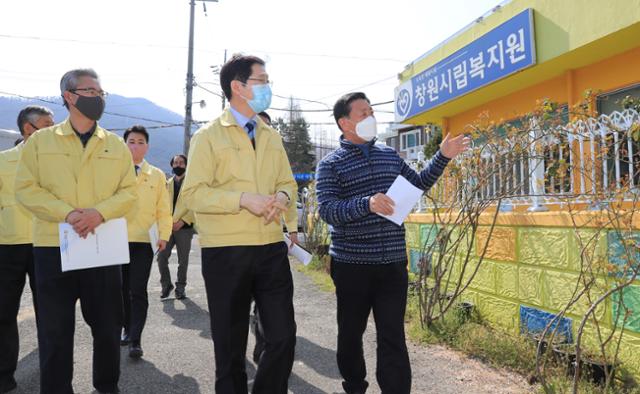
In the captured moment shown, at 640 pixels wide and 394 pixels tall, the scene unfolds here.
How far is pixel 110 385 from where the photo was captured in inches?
120

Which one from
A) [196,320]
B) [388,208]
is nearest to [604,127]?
[388,208]

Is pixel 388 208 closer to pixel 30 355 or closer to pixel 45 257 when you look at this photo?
pixel 45 257

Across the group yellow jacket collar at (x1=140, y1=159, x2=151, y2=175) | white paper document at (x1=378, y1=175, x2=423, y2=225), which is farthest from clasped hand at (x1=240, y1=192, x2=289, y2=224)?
yellow jacket collar at (x1=140, y1=159, x2=151, y2=175)

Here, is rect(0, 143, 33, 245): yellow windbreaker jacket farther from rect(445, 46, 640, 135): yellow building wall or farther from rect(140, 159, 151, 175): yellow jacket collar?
rect(445, 46, 640, 135): yellow building wall

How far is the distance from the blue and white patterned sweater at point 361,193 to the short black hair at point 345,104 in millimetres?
173

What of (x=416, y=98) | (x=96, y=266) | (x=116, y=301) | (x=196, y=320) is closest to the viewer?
(x=96, y=266)

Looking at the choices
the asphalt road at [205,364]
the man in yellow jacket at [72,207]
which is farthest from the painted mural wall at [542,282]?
the man in yellow jacket at [72,207]

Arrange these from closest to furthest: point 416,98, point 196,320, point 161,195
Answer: point 161,195
point 196,320
point 416,98

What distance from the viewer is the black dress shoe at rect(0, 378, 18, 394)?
3217 millimetres

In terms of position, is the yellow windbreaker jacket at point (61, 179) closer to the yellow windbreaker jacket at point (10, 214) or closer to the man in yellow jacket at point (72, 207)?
the man in yellow jacket at point (72, 207)

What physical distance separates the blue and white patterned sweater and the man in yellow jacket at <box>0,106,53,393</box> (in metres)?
2.26

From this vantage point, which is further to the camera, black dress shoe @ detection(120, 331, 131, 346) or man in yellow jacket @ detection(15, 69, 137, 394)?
black dress shoe @ detection(120, 331, 131, 346)

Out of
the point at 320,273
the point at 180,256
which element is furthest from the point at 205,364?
the point at 320,273

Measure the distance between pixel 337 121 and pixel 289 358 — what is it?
1470 mm
